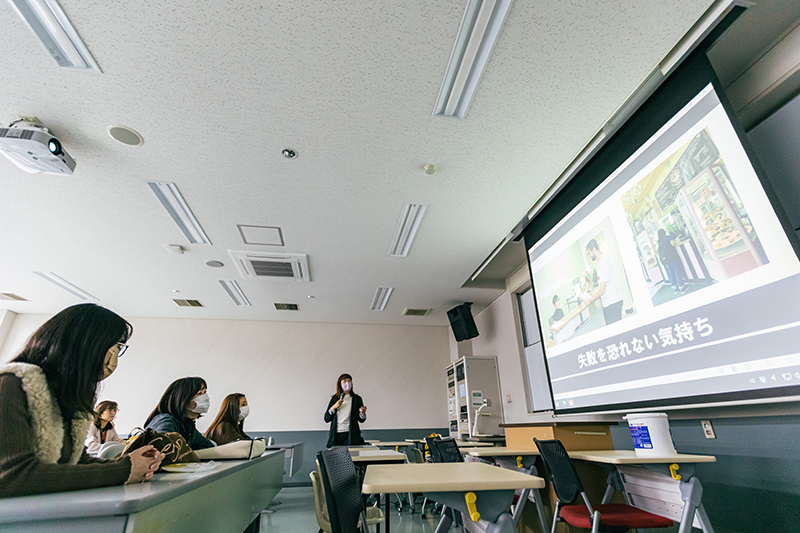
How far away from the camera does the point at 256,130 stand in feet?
8.53

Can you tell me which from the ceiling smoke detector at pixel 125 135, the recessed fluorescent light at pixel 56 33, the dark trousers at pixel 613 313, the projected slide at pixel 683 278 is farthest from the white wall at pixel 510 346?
the recessed fluorescent light at pixel 56 33

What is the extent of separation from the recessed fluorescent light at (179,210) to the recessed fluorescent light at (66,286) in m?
2.50

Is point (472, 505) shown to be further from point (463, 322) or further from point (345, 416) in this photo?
point (463, 322)

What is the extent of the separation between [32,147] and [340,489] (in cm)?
291

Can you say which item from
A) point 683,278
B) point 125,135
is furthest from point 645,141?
point 125,135

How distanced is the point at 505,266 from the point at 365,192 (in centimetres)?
266

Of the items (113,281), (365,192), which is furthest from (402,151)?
(113,281)

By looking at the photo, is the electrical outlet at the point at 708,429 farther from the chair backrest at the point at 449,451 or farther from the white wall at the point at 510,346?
the white wall at the point at 510,346

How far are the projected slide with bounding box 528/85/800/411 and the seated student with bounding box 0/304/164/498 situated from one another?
2400 mm

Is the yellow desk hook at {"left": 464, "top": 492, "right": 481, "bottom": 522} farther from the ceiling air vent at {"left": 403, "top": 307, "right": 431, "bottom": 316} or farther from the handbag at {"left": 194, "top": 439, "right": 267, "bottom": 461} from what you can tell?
the ceiling air vent at {"left": 403, "top": 307, "right": 431, "bottom": 316}

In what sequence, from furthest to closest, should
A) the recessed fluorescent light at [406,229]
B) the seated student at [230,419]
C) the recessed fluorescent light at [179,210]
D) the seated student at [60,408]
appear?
the recessed fluorescent light at [406,229], the recessed fluorescent light at [179,210], the seated student at [230,419], the seated student at [60,408]

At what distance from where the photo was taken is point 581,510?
214 centimetres

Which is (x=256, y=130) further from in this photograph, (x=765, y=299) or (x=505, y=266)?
(x=505, y=266)

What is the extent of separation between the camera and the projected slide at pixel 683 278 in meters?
1.65
